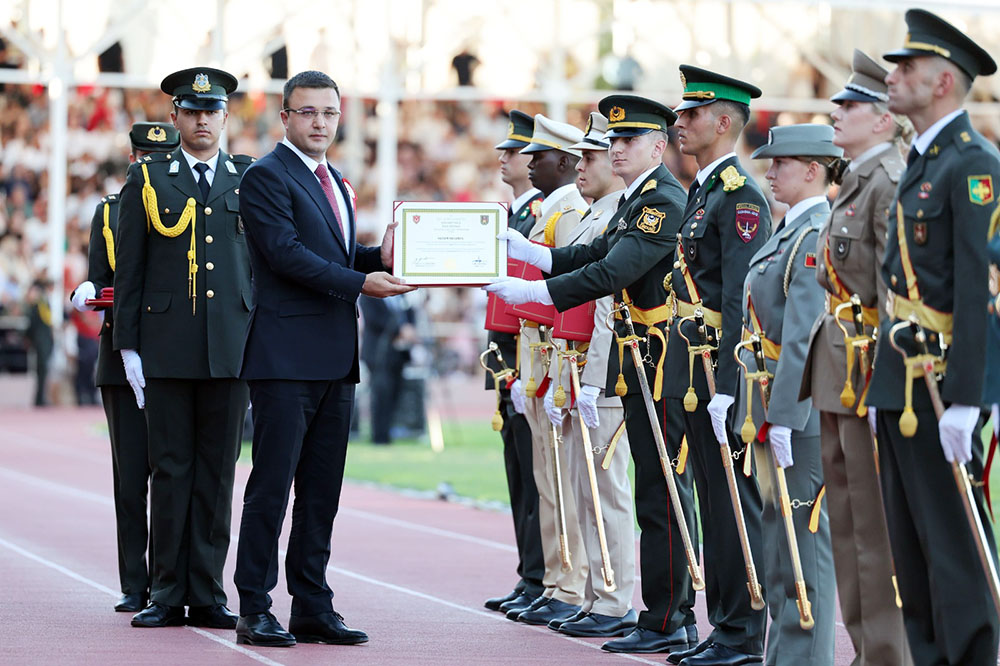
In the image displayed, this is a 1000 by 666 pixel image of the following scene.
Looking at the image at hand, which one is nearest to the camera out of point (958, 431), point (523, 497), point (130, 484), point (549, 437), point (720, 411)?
point (958, 431)

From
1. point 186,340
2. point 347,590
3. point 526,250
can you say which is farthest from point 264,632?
point 347,590

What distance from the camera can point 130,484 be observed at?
7.64 meters

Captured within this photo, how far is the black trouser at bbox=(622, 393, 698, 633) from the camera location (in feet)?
22.2

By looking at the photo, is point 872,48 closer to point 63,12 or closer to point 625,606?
point 63,12

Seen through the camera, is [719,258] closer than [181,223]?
Yes

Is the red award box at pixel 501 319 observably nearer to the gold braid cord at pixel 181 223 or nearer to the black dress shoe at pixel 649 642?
the gold braid cord at pixel 181 223

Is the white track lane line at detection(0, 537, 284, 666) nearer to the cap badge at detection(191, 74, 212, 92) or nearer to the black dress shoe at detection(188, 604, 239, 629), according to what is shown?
the black dress shoe at detection(188, 604, 239, 629)

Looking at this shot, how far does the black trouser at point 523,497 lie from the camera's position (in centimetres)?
809

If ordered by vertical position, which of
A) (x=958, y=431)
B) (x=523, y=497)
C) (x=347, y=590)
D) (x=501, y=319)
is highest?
(x=501, y=319)

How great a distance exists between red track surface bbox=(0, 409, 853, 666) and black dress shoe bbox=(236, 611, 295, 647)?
0.20ft

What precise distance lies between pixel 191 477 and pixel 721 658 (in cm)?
242

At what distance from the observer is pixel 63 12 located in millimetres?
23594

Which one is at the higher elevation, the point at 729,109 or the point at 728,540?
the point at 729,109

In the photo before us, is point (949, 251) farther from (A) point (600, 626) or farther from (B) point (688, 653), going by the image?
(A) point (600, 626)
